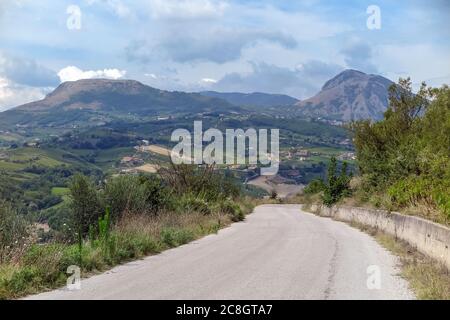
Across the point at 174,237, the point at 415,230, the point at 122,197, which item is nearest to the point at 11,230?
the point at 174,237

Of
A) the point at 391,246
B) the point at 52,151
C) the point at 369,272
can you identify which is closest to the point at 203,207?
the point at 391,246

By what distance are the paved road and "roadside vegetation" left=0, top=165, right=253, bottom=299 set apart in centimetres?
54

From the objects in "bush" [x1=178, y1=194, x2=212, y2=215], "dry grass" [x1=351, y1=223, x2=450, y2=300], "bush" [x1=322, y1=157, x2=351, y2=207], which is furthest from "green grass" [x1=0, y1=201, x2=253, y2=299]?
"bush" [x1=322, y1=157, x2=351, y2=207]

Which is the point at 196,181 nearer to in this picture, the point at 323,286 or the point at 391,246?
the point at 391,246

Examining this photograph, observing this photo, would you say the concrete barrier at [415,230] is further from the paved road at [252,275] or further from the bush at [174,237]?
the bush at [174,237]

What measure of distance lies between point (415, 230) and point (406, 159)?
31.6 feet

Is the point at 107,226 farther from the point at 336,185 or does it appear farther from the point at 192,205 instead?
the point at 336,185

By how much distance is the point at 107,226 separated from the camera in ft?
43.6

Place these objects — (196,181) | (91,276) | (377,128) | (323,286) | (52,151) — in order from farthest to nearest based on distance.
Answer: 1. (52,151)
2. (377,128)
3. (196,181)
4. (91,276)
5. (323,286)

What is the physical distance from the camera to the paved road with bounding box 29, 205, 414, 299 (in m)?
8.91

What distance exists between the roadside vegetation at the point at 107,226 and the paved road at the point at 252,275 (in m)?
0.54

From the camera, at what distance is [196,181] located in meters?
31.7

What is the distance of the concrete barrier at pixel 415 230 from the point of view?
38.7 ft
